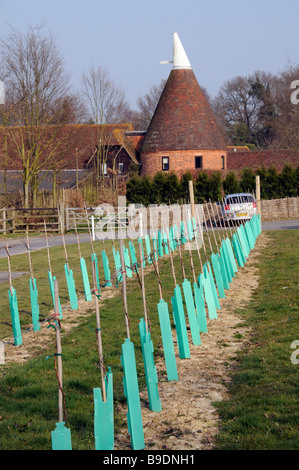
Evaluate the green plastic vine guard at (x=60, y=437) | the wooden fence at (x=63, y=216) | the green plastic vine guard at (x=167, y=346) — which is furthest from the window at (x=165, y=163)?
the green plastic vine guard at (x=60, y=437)

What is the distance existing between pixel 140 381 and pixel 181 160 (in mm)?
39060

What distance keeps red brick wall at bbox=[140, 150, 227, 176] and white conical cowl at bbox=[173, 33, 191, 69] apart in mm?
7218

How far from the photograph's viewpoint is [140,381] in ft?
23.7

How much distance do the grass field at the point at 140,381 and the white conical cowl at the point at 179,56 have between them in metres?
37.9

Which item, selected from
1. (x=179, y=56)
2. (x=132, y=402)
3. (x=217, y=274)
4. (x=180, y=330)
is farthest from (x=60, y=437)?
(x=179, y=56)

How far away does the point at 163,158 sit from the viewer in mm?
46094

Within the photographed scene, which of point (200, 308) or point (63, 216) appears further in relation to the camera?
point (63, 216)

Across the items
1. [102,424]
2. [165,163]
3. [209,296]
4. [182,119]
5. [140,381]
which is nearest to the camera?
[102,424]

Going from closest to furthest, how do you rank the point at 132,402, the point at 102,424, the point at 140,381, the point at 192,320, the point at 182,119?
the point at 102,424 < the point at 132,402 < the point at 140,381 < the point at 192,320 < the point at 182,119

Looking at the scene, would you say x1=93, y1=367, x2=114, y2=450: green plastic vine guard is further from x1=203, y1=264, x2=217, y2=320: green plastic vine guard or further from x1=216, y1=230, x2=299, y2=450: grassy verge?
x1=203, y1=264, x2=217, y2=320: green plastic vine guard

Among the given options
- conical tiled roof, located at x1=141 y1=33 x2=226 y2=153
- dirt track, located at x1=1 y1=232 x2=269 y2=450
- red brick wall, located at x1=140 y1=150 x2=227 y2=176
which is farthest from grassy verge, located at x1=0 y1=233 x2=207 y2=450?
conical tiled roof, located at x1=141 y1=33 x2=226 y2=153

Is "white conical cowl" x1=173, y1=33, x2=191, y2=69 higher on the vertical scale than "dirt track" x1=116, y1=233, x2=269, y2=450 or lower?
higher

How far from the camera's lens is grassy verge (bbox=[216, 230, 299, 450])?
17.9ft

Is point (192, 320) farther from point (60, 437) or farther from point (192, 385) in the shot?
point (60, 437)
